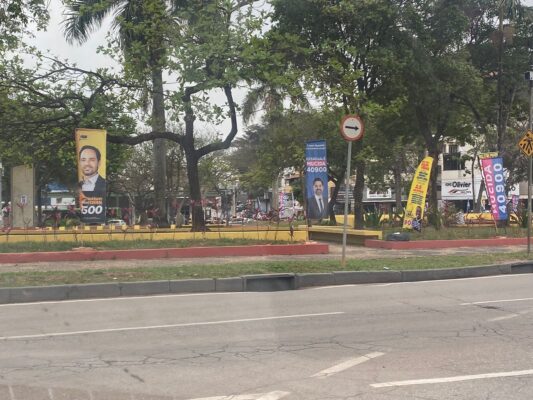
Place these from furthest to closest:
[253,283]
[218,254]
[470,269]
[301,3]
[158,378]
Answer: [301,3], [218,254], [470,269], [253,283], [158,378]

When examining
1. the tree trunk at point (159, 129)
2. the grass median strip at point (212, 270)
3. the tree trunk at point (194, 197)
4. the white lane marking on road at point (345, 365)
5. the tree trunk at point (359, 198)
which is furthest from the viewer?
the tree trunk at point (359, 198)

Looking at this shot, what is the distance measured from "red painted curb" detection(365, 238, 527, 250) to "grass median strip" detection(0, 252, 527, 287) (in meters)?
3.33

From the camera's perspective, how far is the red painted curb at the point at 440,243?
65.3 feet

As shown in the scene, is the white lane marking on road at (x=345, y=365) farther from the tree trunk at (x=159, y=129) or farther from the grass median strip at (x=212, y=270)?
the tree trunk at (x=159, y=129)

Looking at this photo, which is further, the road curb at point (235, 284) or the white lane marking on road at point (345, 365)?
the road curb at point (235, 284)

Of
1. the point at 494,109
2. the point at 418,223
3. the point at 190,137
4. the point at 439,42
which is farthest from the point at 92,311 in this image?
the point at 494,109

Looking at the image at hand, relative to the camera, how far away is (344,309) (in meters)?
9.85

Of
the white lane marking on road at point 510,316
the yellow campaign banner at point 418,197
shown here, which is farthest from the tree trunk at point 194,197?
the white lane marking on road at point 510,316

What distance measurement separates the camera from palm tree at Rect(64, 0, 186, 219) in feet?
63.3

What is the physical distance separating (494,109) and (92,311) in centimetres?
2521

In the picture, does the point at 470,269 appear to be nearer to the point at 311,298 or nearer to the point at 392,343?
the point at 311,298

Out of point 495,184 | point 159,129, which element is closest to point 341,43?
point 159,129

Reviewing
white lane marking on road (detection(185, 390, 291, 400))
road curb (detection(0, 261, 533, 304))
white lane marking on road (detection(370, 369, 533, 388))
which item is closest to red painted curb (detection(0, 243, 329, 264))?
road curb (detection(0, 261, 533, 304))

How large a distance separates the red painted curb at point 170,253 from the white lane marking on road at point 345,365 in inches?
420
